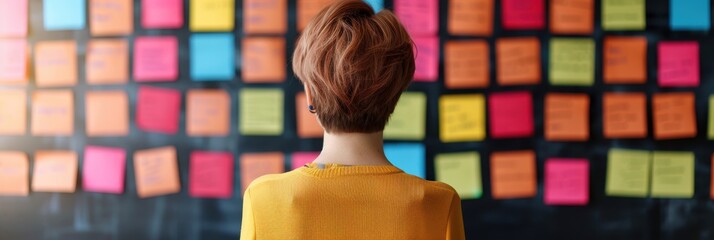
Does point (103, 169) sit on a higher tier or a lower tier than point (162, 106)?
lower

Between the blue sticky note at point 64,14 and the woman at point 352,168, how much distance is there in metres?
1.06

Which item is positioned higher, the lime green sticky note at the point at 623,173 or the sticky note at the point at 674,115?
the sticky note at the point at 674,115

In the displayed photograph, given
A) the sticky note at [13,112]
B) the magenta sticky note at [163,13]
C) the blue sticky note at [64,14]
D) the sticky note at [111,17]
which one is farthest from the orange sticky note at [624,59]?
the sticky note at [13,112]

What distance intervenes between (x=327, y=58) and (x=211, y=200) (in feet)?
3.13

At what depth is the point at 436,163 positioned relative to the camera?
65.2 inches

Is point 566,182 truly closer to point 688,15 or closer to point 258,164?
point 688,15

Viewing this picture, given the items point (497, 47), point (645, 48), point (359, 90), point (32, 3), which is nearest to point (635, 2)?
point (645, 48)

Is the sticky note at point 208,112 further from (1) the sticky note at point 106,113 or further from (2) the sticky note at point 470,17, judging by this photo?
(2) the sticky note at point 470,17

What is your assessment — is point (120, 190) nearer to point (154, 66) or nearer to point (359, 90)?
point (154, 66)

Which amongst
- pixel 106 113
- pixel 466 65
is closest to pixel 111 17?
pixel 106 113

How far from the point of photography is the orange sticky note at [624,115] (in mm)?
1669

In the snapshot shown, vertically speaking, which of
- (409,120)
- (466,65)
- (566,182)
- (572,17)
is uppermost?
(572,17)

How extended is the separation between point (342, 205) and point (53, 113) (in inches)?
46.3

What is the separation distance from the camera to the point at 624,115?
65.7 inches
